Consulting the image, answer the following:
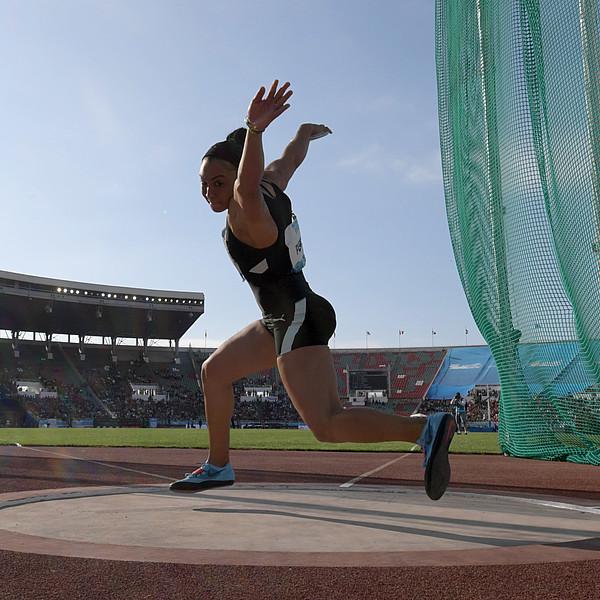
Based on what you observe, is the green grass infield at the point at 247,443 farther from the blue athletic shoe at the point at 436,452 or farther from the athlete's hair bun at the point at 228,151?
the athlete's hair bun at the point at 228,151

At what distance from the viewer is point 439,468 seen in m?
3.15

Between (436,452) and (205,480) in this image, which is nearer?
(436,452)

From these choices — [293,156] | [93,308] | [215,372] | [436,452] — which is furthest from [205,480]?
[93,308]

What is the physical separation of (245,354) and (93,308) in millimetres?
42002

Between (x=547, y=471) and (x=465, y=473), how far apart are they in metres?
1.19

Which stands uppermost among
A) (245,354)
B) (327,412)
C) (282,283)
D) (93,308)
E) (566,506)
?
(93,308)

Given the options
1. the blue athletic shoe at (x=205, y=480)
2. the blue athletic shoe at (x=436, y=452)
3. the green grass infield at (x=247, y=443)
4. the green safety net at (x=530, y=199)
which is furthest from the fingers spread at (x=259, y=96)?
the green grass infield at (x=247, y=443)

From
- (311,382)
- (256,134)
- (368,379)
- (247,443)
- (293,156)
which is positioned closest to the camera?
(256,134)

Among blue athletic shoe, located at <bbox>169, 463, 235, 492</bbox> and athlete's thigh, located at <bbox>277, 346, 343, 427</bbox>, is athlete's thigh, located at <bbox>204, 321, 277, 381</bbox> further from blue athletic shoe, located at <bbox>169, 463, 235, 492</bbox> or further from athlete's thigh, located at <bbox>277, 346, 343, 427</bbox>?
blue athletic shoe, located at <bbox>169, 463, 235, 492</bbox>

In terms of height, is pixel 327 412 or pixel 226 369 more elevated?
pixel 226 369

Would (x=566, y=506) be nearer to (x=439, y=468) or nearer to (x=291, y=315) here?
(x=439, y=468)

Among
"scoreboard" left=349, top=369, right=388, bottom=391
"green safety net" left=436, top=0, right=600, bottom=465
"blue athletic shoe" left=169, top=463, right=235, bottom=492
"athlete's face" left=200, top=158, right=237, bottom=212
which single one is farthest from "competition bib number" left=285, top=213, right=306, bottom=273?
"scoreboard" left=349, top=369, right=388, bottom=391

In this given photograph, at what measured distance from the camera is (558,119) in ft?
23.6

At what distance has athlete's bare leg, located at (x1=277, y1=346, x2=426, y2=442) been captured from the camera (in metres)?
3.23
